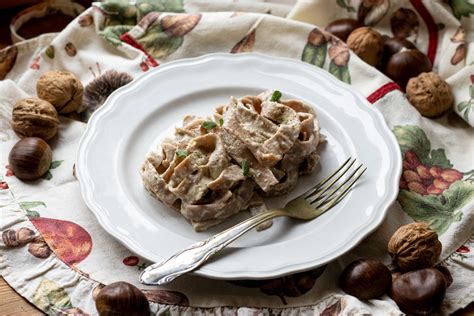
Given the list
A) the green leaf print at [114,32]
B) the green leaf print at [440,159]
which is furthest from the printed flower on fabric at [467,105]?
the green leaf print at [114,32]

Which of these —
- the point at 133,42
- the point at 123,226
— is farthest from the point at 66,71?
the point at 123,226

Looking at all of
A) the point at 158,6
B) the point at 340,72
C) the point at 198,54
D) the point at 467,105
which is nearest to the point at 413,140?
the point at 467,105

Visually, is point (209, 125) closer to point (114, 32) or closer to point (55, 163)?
point (55, 163)

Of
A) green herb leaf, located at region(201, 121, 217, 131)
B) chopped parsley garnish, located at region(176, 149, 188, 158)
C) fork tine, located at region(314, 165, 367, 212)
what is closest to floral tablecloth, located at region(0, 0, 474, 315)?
fork tine, located at region(314, 165, 367, 212)

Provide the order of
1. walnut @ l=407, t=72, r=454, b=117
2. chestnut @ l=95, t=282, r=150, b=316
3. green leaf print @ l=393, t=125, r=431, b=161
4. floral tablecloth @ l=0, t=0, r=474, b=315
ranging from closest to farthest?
chestnut @ l=95, t=282, r=150, b=316, floral tablecloth @ l=0, t=0, r=474, b=315, green leaf print @ l=393, t=125, r=431, b=161, walnut @ l=407, t=72, r=454, b=117

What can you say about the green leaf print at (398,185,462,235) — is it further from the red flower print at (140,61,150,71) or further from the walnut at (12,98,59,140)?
the walnut at (12,98,59,140)

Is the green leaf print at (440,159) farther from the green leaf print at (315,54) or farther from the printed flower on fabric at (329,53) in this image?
the green leaf print at (315,54)
